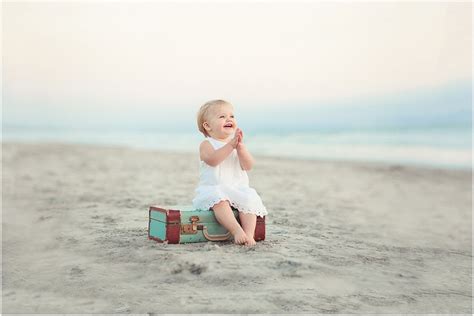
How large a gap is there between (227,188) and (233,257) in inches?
25.0

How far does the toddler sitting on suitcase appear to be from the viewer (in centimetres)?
458

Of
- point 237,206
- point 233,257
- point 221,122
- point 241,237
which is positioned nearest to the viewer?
point 233,257

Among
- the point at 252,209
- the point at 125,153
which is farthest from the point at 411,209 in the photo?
the point at 125,153

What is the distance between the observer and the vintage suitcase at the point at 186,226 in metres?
4.52

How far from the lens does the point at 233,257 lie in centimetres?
426

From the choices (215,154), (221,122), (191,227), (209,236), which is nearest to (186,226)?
(191,227)

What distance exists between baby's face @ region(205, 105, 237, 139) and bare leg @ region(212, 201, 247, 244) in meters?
0.58

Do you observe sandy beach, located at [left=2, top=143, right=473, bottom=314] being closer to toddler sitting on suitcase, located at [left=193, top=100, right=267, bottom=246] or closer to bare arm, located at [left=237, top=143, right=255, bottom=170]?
toddler sitting on suitcase, located at [left=193, top=100, right=267, bottom=246]

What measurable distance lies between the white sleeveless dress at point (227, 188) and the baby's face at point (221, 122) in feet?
0.23

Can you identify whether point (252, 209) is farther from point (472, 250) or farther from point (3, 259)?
point (472, 250)

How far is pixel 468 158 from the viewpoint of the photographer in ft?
53.2

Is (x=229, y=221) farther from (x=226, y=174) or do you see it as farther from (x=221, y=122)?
(x=221, y=122)

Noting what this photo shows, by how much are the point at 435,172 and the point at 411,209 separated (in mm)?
4705

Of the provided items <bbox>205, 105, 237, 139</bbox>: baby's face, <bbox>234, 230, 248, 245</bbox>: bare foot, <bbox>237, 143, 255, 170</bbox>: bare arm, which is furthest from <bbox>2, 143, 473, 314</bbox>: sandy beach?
<bbox>205, 105, 237, 139</bbox>: baby's face
